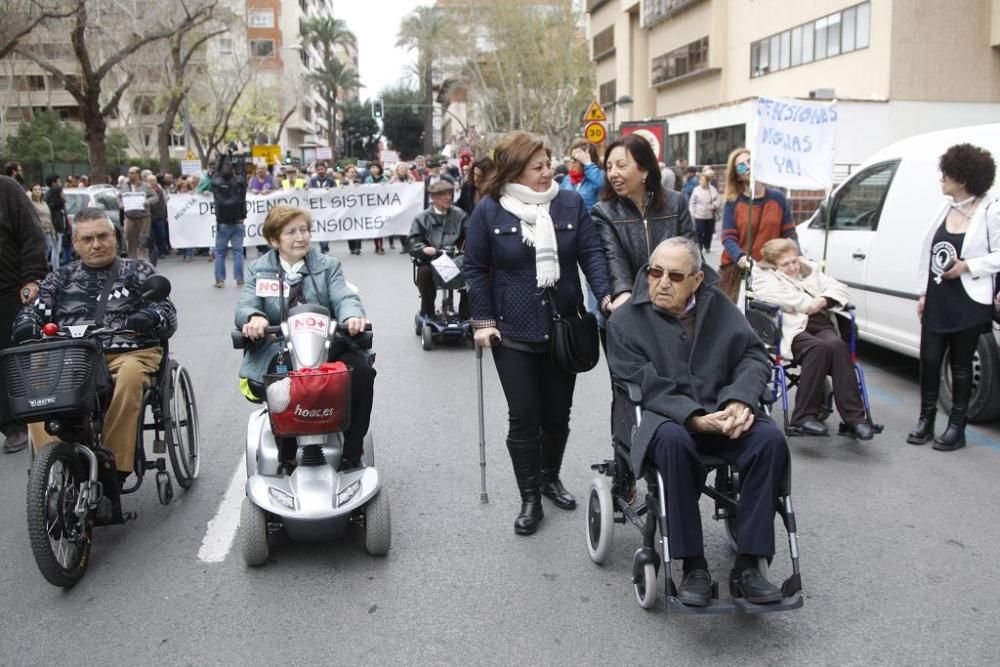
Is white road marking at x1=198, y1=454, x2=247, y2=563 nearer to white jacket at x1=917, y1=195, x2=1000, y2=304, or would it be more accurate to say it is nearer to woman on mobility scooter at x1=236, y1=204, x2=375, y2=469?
woman on mobility scooter at x1=236, y1=204, x2=375, y2=469

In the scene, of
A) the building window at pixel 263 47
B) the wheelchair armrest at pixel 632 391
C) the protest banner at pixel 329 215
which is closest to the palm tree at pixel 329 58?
the building window at pixel 263 47

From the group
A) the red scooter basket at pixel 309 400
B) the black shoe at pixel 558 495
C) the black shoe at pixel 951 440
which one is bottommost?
the black shoe at pixel 951 440

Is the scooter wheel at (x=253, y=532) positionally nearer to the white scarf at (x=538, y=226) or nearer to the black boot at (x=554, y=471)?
the black boot at (x=554, y=471)

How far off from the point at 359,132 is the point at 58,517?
111 metres

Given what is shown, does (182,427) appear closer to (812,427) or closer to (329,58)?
(812,427)

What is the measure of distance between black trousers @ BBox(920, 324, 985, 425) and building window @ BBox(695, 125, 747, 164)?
28.1 meters

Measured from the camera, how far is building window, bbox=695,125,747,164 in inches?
1360

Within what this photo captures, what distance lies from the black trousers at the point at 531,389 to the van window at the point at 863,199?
454 centimetres

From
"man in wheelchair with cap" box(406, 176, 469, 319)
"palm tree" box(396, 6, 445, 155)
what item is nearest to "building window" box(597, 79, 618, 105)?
"palm tree" box(396, 6, 445, 155)

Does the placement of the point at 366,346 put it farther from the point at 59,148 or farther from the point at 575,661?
the point at 59,148

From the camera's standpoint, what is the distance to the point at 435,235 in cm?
1050

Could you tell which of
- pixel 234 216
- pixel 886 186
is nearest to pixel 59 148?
pixel 234 216

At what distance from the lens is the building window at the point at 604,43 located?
59.2 m

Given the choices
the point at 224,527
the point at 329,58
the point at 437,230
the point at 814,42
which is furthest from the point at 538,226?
the point at 329,58
